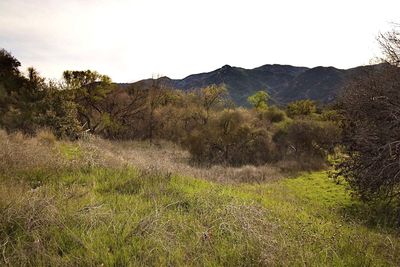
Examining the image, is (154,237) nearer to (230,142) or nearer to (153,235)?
(153,235)

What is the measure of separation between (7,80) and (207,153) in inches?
727

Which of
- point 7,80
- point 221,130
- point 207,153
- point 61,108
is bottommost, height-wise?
point 207,153

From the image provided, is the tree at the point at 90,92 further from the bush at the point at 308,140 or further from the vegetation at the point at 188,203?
the bush at the point at 308,140

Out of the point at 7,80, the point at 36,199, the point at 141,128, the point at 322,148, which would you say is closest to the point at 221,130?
the point at 322,148

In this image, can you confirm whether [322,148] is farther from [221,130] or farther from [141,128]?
[141,128]

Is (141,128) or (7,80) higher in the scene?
(7,80)

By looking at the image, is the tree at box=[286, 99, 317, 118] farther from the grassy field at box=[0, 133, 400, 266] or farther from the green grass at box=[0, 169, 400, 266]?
the green grass at box=[0, 169, 400, 266]

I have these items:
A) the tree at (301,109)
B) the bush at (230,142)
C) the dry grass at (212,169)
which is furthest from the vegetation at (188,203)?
the tree at (301,109)

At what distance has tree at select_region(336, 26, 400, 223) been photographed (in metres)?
10.5

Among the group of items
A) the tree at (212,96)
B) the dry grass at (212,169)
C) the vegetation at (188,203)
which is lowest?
the dry grass at (212,169)

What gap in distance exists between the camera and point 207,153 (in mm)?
31609

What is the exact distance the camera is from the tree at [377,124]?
1047 centimetres

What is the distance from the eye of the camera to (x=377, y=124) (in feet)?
40.6

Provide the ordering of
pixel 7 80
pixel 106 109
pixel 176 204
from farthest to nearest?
1. pixel 106 109
2. pixel 7 80
3. pixel 176 204
